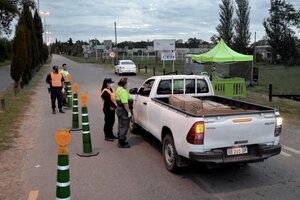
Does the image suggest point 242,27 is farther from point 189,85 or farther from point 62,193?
point 62,193

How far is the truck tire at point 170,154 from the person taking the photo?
7.21 m

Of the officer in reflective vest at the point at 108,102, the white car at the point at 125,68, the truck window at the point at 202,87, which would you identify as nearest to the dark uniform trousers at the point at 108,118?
the officer in reflective vest at the point at 108,102

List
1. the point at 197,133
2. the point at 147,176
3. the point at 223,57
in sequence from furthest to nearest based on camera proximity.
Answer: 1. the point at 223,57
2. the point at 147,176
3. the point at 197,133

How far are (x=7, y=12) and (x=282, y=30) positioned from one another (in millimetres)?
46415

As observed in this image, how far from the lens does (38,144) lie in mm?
9781

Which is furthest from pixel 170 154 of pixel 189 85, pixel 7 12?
pixel 7 12

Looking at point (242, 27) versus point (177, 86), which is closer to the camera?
point (177, 86)

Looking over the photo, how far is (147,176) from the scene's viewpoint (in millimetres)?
7188

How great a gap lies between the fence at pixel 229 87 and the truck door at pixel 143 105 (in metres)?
8.78

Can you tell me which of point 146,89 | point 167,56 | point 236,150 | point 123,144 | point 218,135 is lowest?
point 123,144

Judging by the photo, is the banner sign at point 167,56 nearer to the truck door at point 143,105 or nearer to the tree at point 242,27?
the truck door at point 143,105

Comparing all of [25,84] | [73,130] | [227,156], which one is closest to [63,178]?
[227,156]

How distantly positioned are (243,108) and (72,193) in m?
3.80

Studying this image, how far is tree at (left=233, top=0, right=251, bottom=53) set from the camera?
72875mm
